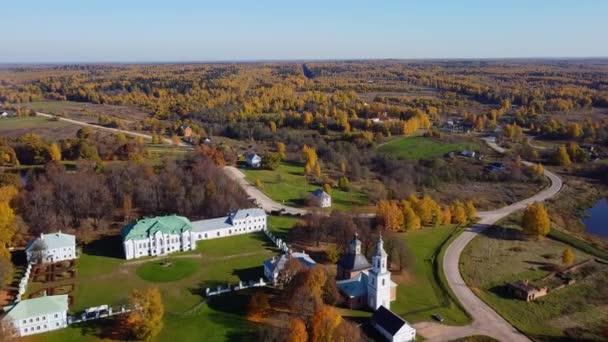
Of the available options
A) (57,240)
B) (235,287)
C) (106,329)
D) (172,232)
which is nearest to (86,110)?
(57,240)

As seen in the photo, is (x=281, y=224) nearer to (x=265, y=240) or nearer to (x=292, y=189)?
(x=265, y=240)

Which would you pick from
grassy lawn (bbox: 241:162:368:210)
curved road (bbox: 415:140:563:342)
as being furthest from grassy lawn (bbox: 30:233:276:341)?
grassy lawn (bbox: 241:162:368:210)

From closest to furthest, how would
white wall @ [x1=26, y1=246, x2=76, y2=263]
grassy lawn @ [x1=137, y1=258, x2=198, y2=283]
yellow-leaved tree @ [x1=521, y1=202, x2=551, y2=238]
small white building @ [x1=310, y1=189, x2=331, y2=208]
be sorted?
grassy lawn @ [x1=137, y1=258, x2=198, y2=283]
white wall @ [x1=26, y1=246, x2=76, y2=263]
yellow-leaved tree @ [x1=521, y1=202, x2=551, y2=238]
small white building @ [x1=310, y1=189, x2=331, y2=208]

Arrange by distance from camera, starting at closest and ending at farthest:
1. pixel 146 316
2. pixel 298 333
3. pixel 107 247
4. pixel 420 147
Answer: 1. pixel 298 333
2. pixel 146 316
3. pixel 107 247
4. pixel 420 147

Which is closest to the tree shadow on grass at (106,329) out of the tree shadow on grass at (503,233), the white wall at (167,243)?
the white wall at (167,243)

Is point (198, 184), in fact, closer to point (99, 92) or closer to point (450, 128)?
point (450, 128)

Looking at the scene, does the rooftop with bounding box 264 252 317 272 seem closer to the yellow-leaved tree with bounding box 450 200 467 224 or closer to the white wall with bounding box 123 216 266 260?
the white wall with bounding box 123 216 266 260

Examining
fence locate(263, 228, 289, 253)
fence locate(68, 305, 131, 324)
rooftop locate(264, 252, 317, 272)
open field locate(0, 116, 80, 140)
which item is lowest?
fence locate(68, 305, 131, 324)
